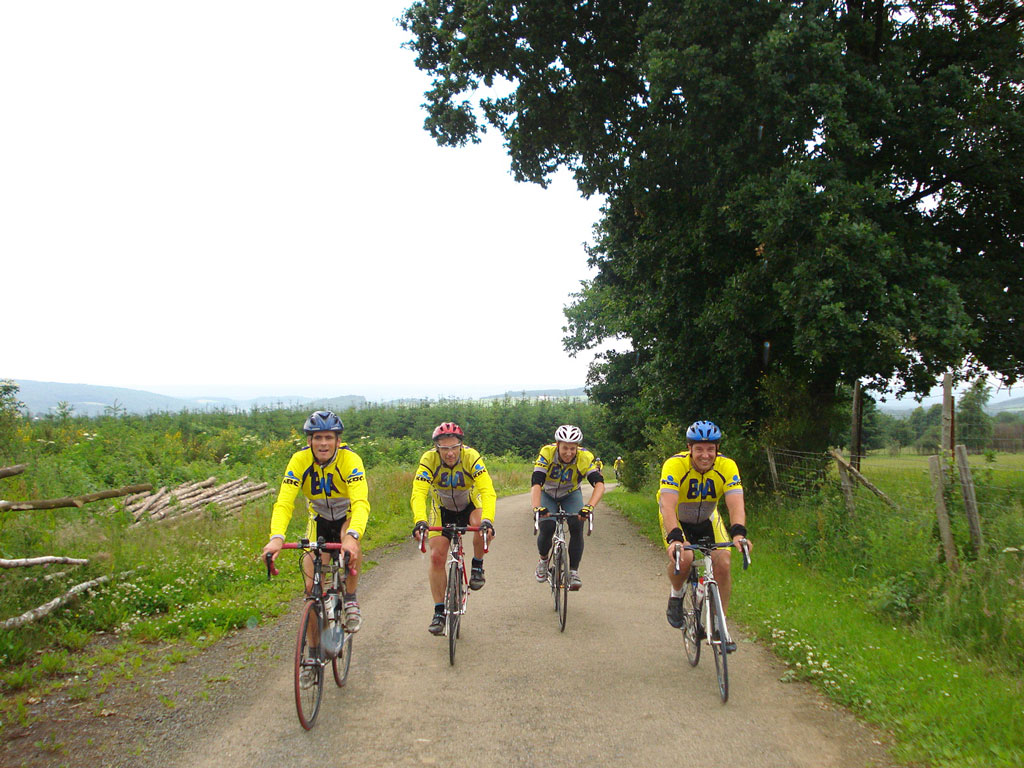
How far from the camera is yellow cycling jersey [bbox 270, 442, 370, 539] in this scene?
5.67 metres

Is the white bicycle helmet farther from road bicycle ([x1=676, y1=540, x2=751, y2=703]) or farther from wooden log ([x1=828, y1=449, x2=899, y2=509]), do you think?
wooden log ([x1=828, y1=449, x2=899, y2=509])

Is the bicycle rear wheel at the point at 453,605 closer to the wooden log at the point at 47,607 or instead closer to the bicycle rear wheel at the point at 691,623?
the bicycle rear wheel at the point at 691,623

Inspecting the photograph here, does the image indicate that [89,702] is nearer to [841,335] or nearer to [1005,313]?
[841,335]

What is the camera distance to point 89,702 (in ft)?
17.4

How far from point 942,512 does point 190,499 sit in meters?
12.5

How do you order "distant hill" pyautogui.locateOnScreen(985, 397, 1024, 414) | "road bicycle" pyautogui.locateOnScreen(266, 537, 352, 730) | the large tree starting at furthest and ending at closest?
1. "distant hill" pyautogui.locateOnScreen(985, 397, 1024, 414)
2. the large tree
3. "road bicycle" pyautogui.locateOnScreen(266, 537, 352, 730)

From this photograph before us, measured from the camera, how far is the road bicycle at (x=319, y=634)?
4816 millimetres

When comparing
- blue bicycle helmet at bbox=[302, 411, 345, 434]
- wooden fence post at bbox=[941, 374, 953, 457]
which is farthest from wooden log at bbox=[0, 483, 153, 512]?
wooden fence post at bbox=[941, 374, 953, 457]

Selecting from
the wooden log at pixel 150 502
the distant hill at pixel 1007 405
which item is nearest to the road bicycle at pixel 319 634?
the wooden log at pixel 150 502

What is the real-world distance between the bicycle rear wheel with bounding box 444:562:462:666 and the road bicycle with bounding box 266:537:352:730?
34.4 inches

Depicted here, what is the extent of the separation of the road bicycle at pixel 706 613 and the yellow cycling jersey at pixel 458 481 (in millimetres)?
1937

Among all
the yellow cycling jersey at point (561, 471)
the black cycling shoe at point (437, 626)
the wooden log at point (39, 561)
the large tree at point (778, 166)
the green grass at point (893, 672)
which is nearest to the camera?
the green grass at point (893, 672)

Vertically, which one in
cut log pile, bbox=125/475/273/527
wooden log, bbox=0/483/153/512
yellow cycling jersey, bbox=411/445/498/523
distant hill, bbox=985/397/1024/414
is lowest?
cut log pile, bbox=125/475/273/527

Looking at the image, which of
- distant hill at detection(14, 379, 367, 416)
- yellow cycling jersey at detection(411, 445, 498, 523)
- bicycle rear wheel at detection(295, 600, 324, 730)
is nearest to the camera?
bicycle rear wheel at detection(295, 600, 324, 730)
